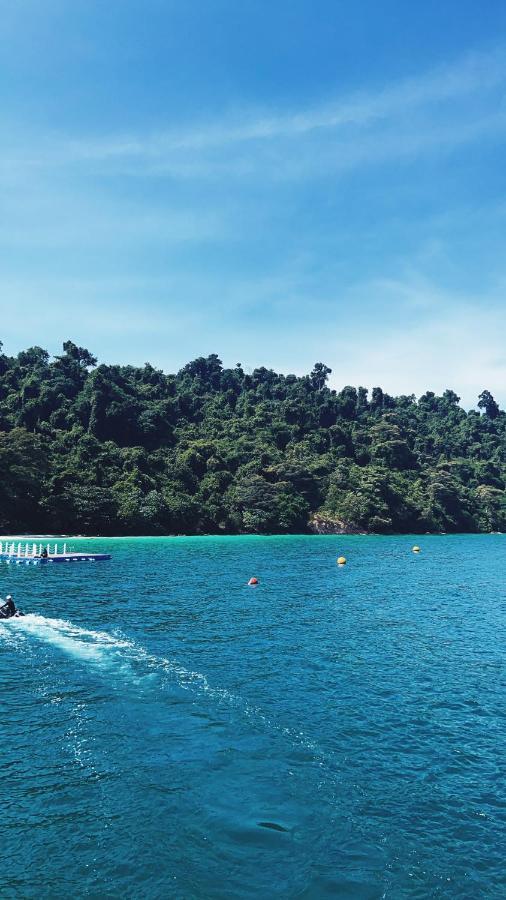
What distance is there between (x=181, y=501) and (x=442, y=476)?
7209cm

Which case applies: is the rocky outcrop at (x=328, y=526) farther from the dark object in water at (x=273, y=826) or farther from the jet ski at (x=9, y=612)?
the dark object in water at (x=273, y=826)

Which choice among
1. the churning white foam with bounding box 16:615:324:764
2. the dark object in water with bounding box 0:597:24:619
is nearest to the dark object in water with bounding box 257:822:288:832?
the churning white foam with bounding box 16:615:324:764

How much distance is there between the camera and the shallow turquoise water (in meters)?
12.0

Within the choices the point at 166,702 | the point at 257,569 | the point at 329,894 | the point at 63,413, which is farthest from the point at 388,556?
the point at 63,413

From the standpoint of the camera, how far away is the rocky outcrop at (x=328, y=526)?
125 metres

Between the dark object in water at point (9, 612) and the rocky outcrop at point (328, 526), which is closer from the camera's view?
the dark object in water at point (9, 612)

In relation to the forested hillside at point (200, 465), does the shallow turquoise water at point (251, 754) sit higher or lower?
lower

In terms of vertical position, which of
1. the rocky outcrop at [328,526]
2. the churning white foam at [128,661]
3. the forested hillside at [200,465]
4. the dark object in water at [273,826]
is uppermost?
the forested hillside at [200,465]

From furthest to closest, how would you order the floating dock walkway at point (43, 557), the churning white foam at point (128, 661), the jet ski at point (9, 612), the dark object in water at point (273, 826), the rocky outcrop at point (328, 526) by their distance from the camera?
the rocky outcrop at point (328, 526), the floating dock walkway at point (43, 557), the jet ski at point (9, 612), the churning white foam at point (128, 661), the dark object in water at point (273, 826)

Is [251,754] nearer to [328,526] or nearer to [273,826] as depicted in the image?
[273,826]

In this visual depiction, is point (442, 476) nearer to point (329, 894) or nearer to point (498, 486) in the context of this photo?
point (498, 486)

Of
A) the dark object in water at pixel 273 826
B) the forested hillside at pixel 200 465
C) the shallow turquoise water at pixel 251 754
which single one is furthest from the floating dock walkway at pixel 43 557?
the dark object in water at pixel 273 826

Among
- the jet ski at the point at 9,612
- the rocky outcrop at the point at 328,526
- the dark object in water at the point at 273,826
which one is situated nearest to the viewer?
the dark object in water at the point at 273,826

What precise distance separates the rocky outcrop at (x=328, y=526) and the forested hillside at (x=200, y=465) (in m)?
0.32
